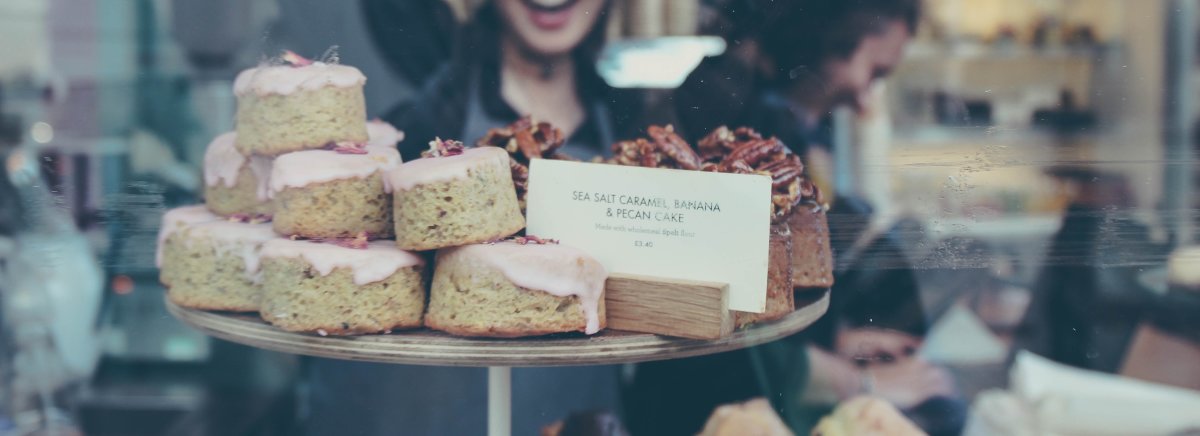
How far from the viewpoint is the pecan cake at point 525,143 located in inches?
71.2

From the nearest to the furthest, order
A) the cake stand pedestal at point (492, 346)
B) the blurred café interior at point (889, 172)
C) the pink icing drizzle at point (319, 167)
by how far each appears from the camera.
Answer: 1. the cake stand pedestal at point (492, 346)
2. the pink icing drizzle at point (319, 167)
3. the blurred café interior at point (889, 172)

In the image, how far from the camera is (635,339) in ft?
4.95

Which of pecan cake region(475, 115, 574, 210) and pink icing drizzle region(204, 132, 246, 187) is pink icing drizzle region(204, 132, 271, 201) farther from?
pecan cake region(475, 115, 574, 210)

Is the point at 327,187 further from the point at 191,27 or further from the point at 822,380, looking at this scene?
the point at 822,380

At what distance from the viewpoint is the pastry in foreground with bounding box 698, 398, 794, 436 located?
2.32 m

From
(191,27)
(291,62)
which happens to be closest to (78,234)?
(191,27)

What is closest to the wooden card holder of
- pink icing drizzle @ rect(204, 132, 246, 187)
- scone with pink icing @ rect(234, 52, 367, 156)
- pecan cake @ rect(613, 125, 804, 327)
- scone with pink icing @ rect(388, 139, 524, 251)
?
pecan cake @ rect(613, 125, 804, 327)

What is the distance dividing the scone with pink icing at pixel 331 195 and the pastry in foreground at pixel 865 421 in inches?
53.3

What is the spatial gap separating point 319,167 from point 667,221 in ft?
2.11

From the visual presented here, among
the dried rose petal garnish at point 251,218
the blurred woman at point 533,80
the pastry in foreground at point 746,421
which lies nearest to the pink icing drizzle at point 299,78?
the dried rose petal garnish at point 251,218

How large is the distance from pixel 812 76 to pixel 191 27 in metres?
1.67

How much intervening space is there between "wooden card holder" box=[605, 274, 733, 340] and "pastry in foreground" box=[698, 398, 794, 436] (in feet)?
2.74

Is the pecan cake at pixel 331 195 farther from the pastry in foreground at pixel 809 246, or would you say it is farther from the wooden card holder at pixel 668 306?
the pastry in foreground at pixel 809 246

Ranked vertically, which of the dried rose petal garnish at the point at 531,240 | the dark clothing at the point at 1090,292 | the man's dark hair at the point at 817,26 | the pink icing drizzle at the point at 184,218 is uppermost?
the man's dark hair at the point at 817,26
